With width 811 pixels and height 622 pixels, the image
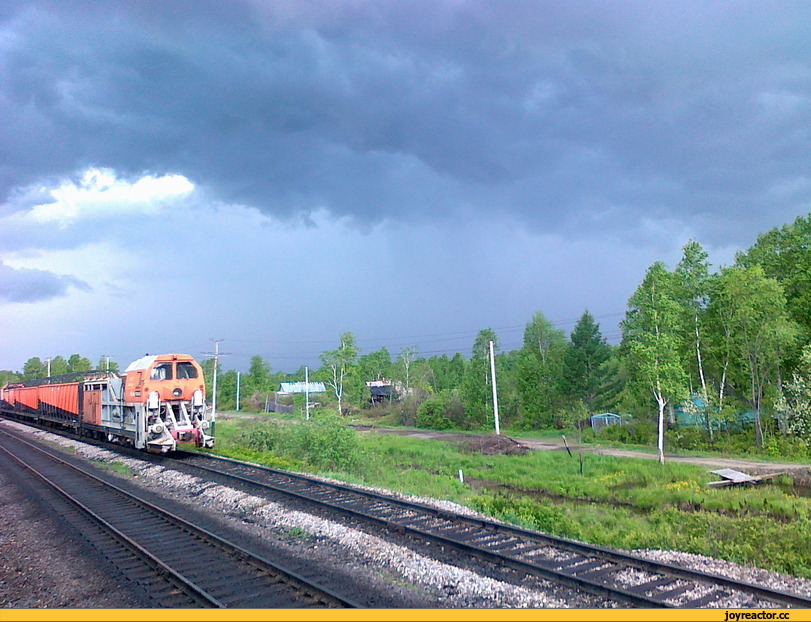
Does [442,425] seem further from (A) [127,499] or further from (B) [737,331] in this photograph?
(A) [127,499]

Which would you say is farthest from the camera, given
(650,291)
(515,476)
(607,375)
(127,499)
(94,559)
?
(607,375)

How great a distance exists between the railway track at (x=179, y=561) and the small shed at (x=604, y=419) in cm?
4414

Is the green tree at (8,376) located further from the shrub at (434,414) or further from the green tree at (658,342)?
the green tree at (658,342)

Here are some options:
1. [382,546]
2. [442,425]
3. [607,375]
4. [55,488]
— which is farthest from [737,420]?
[55,488]

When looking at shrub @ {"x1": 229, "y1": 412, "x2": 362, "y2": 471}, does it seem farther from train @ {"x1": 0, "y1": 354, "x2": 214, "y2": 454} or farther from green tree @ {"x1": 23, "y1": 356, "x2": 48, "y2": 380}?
green tree @ {"x1": 23, "y1": 356, "x2": 48, "y2": 380}

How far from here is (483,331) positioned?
233 ft

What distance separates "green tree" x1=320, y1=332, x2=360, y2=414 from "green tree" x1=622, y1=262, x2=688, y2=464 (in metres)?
31.8

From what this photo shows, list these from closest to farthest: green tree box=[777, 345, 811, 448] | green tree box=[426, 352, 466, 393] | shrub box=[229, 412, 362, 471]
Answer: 1. shrub box=[229, 412, 362, 471]
2. green tree box=[777, 345, 811, 448]
3. green tree box=[426, 352, 466, 393]

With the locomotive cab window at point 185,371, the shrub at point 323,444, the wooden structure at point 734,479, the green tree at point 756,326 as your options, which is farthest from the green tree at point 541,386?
the locomotive cab window at point 185,371

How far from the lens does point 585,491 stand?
22.3m

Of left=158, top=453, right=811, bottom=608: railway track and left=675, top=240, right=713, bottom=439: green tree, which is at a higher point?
left=675, top=240, right=713, bottom=439: green tree

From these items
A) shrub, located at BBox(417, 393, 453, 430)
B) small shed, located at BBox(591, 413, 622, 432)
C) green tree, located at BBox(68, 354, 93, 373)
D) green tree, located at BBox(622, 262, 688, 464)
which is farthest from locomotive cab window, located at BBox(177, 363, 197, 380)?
green tree, located at BBox(68, 354, 93, 373)

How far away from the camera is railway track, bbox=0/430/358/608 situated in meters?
7.60

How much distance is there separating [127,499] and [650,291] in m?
27.3
